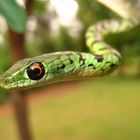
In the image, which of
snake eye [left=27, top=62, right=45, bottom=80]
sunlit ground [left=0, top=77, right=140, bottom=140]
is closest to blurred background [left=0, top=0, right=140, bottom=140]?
sunlit ground [left=0, top=77, right=140, bottom=140]

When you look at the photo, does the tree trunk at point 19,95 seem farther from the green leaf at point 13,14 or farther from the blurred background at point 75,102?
the green leaf at point 13,14

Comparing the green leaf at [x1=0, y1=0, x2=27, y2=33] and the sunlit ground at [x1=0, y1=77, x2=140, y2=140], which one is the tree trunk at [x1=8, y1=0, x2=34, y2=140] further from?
the sunlit ground at [x1=0, y1=77, x2=140, y2=140]

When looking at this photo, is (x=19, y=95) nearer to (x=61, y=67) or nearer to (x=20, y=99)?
(x=20, y=99)

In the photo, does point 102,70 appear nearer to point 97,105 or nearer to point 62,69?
point 62,69

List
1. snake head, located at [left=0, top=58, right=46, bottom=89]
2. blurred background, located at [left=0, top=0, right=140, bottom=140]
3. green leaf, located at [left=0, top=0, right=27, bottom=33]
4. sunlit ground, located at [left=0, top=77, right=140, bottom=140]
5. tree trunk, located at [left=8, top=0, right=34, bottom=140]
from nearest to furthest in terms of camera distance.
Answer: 1. green leaf, located at [left=0, top=0, right=27, bottom=33]
2. snake head, located at [left=0, top=58, right=46, bottom=89]
3. tree trunk, located at [left=8, top=0, right=34, bottom=140]
4. blurred background, located at [left=0, top=0, right=140, bottom=140]
5. sunlit ground, located at [left=0, top=77, right=140, bottom=140]

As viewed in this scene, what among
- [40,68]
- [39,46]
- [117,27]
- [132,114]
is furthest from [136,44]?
[39,46]

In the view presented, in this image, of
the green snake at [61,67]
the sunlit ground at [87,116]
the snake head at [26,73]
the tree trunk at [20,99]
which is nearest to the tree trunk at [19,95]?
the tree trunk at [20,99]
